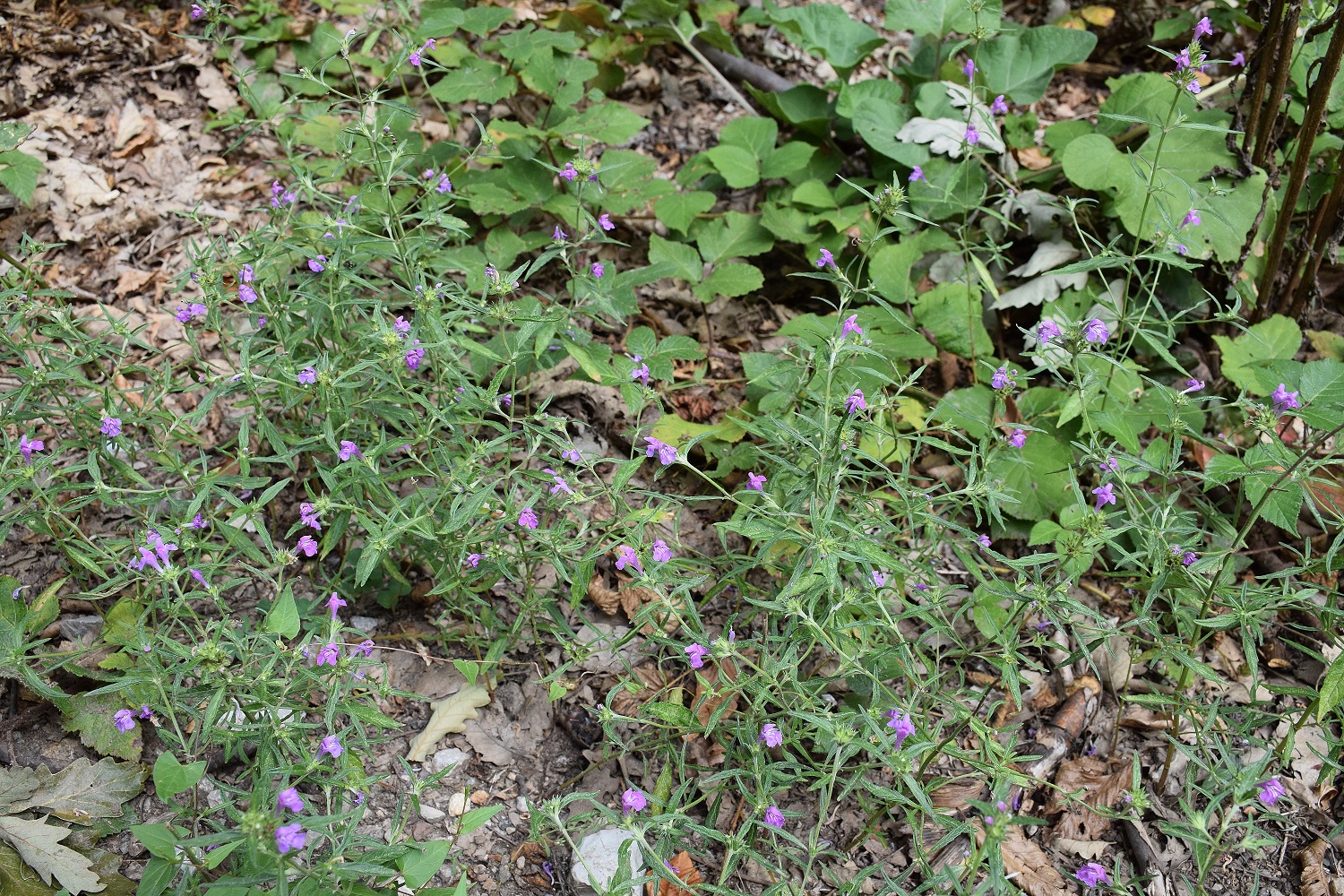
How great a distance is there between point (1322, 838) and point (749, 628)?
165cm

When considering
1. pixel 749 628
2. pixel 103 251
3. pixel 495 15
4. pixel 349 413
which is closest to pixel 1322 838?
pixel 749 628

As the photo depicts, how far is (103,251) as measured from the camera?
3703 millimetres

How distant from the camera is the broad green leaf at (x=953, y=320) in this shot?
336 centimetres

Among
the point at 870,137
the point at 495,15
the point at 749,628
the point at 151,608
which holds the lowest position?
the point at 749,628

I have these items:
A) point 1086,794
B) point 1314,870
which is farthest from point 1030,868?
point 1314,870

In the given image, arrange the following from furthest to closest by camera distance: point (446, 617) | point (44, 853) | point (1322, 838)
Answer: point (446, 617)
point (1322, 838)
point (44, 853)

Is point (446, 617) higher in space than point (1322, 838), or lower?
higher

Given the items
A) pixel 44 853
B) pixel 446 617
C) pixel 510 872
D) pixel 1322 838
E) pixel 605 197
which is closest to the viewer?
pixel 44 853

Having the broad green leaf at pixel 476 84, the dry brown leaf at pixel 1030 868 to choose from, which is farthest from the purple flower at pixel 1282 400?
the broad green leaf at pixel 476 84

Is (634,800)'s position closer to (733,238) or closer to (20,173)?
(733,238)

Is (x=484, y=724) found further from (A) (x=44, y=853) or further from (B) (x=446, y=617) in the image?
(A) (x=44, y=853)

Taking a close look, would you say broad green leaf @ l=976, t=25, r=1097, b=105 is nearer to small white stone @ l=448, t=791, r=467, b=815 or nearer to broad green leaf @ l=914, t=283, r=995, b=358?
broad green leaf @ l=914, t=283, r=995, b=358

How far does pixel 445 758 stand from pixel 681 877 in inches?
28.9

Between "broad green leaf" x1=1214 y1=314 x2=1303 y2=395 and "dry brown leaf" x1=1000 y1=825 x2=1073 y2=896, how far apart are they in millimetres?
1770
